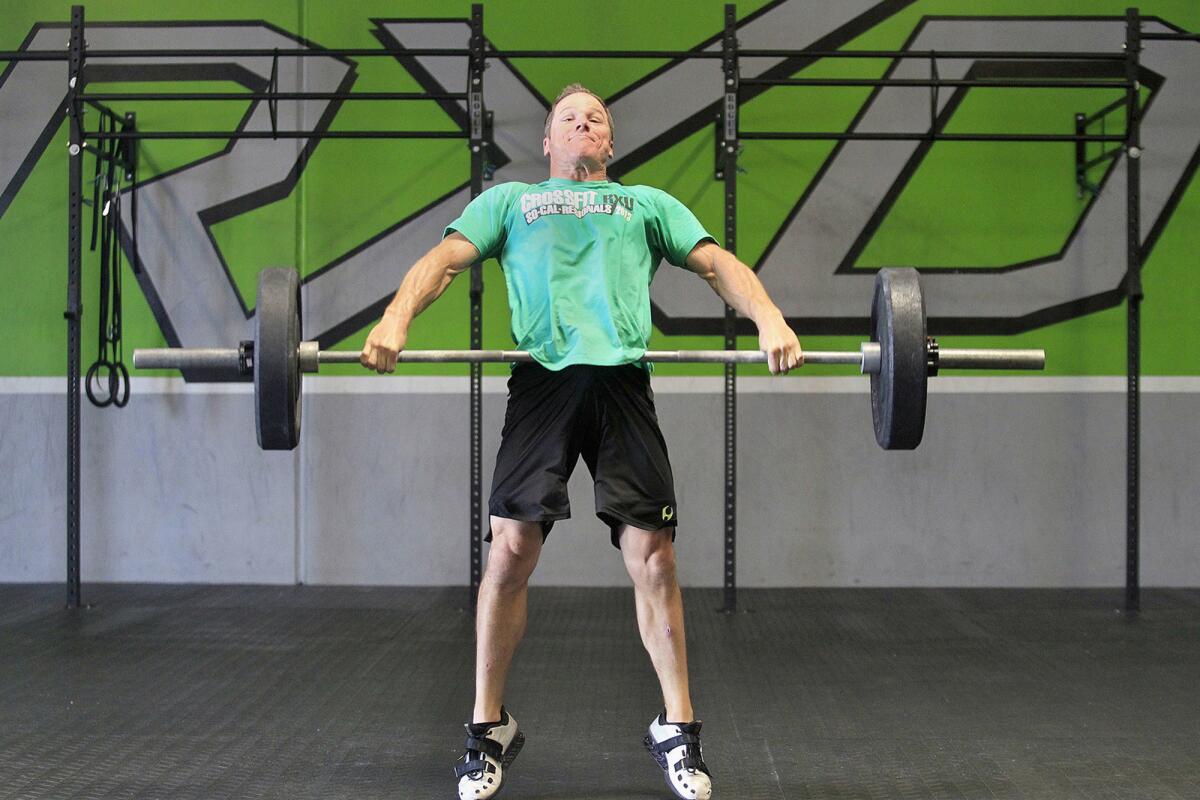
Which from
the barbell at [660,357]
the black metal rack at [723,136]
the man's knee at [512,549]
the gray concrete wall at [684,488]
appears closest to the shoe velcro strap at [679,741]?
the man's knee at [512,549]

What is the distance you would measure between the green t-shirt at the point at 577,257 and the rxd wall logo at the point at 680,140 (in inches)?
79.2

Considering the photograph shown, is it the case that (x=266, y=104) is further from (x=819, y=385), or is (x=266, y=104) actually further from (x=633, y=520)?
(x=633, y=520)

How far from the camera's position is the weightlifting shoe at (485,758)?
1.81 meters

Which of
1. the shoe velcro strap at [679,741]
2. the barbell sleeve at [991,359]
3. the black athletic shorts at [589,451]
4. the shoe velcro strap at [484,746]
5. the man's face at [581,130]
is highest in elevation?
the man's face at [581,130]

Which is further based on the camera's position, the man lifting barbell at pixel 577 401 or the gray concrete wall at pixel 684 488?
the gray concrete wall at pixel 684 488

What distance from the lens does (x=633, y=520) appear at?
1.82m

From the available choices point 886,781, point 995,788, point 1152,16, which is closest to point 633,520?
point 886,781

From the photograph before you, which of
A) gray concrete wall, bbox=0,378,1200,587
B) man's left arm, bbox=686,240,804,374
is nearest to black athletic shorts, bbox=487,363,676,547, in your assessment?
man's left arm, bbox=686,240,804,374

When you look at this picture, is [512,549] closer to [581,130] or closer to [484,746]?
[484,746]

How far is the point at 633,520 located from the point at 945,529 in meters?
2.48

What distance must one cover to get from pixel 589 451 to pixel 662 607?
32 cm

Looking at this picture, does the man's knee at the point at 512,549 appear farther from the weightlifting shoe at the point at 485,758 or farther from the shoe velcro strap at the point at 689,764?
the shoe velcro strap at the point at 689,764

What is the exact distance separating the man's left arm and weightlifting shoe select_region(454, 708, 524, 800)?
833 millimetres

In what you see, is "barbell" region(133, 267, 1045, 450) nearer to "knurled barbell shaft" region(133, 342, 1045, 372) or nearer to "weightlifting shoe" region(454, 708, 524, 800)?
"knurled barbell shaft" region(133, 342, 1045, 372)
